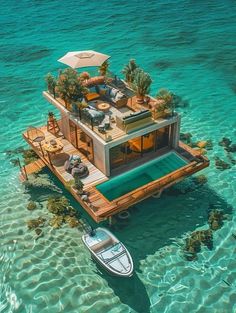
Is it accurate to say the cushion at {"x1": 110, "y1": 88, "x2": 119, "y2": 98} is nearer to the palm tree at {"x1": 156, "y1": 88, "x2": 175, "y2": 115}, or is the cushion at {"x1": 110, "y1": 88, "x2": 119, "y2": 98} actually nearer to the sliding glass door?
the palm tree at {"x1": 156, "y1": 88, "x2": 175, "y2": 115}

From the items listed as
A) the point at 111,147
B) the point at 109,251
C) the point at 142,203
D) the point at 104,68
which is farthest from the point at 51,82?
the point at 109,251

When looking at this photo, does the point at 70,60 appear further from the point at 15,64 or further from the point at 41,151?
the point at 15,64

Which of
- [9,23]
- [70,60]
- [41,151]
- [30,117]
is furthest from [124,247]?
[9,23]

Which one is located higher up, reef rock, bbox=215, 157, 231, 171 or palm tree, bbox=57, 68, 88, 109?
palm tree, bbox=57, 68, 88, 109

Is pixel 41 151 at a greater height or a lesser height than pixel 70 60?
→ lesser

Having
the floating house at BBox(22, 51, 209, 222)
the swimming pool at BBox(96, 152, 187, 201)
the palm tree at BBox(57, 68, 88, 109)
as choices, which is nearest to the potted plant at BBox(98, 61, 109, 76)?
the floating house at BBox(22, 51, 209, 222)

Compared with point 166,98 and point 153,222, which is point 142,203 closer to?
point 153,222
